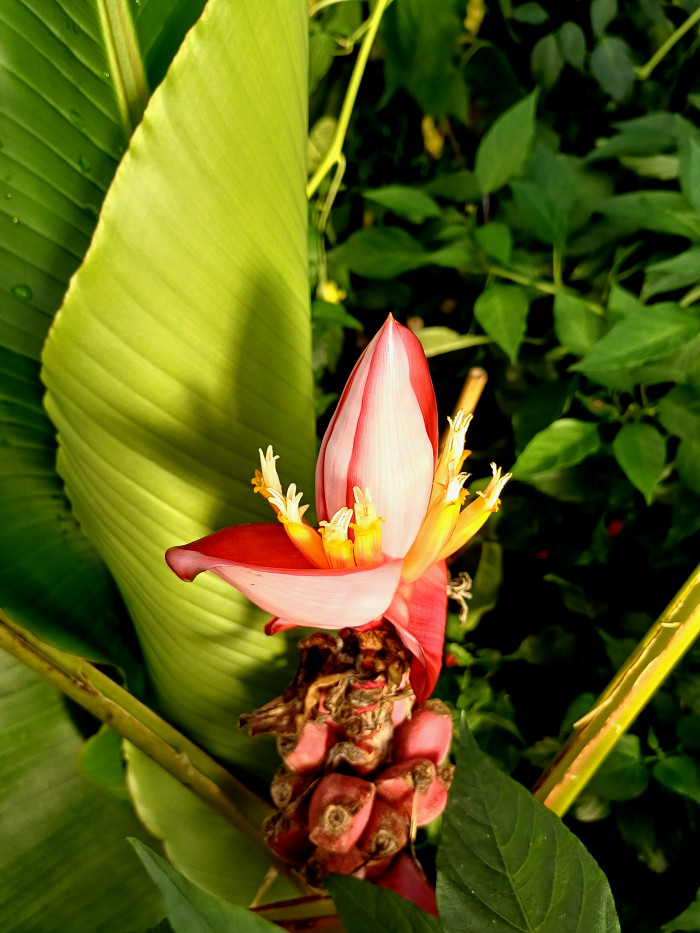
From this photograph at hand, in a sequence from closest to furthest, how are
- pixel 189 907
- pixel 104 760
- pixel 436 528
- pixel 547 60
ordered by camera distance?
pixel 189 907 → pixel 436 528 → pixel 104 760 → pixel 547 60

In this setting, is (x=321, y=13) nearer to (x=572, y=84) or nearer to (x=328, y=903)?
(x=572, y=84)

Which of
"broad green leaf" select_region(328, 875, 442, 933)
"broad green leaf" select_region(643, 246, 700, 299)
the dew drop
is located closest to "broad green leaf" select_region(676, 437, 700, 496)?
"broad green leaf" select_region(643, 246, 700, 299)

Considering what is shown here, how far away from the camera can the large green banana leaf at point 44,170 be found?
13.2 inches

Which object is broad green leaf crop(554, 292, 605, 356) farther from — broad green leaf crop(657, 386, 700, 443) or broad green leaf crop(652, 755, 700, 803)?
broad green leaf crop(652, 755, 700, 803)

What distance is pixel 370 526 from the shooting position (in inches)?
11.1

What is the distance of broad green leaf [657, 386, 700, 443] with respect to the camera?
0.47m

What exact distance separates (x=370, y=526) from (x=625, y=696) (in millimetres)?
208

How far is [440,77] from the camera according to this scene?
2.06 ft

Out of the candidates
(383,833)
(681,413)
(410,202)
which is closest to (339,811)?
(383,833)

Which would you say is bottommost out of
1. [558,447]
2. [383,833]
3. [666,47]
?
[383,833]

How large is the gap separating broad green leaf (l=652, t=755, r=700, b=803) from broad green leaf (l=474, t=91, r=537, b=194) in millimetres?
451

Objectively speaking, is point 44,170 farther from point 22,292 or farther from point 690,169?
point 690,169

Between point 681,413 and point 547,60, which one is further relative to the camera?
point 547,60

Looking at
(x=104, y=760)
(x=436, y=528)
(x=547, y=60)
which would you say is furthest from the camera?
(x=547, y=60)
